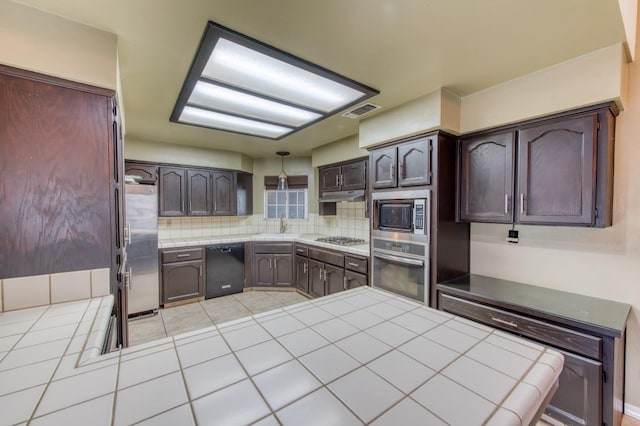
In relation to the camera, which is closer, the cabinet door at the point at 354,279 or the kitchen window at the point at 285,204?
the cabinet door at the point at 354,279

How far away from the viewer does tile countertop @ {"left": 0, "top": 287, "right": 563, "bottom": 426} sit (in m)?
0.60

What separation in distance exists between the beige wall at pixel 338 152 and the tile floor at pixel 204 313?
212cm

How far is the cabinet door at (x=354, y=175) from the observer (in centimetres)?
345

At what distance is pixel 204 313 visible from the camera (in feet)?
11.4

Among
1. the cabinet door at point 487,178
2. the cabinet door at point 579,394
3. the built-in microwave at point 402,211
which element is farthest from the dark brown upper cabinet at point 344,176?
the cabinet door at point 579,394

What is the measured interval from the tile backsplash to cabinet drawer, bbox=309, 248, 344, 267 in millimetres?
660

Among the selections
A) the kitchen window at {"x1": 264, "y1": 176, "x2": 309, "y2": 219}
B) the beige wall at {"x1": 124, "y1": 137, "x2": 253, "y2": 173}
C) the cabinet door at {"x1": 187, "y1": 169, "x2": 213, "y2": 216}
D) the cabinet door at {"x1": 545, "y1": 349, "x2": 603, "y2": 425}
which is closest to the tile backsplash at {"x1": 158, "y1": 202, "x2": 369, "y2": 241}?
the kitchen window at {"x1": 264, "y1": 176, "x2": 309, "y2": 219}

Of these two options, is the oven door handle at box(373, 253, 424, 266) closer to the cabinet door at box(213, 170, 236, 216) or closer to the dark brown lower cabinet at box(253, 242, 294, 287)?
the dark brown lower cabinet at box(253, 242, 294, 287)

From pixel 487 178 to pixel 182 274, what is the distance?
151 inches

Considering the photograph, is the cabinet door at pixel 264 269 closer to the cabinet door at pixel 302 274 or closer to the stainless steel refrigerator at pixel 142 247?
the cabinet door at pixel 302 274

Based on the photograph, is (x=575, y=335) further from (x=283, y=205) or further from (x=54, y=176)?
(x=283, y=205)

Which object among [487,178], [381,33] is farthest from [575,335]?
[381,33]

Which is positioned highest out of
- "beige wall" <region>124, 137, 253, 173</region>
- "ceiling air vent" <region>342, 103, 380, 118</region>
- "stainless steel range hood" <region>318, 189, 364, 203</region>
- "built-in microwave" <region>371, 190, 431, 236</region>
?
"ceiling air vent" <region>342, 103, 380, 118</region>

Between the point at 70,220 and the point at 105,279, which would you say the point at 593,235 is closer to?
the point at 105,279
